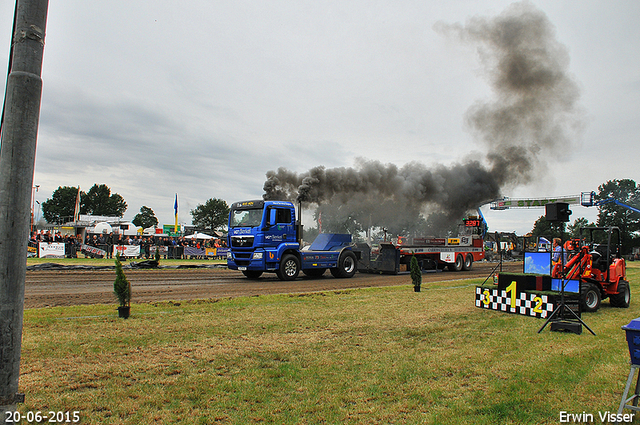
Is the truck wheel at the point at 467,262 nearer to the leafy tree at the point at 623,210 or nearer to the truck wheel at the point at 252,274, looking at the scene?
the truck wheel at the point at 252,274

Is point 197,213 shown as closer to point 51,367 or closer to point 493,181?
point 493,181

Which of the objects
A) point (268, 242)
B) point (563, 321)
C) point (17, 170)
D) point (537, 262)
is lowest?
point (563, 321)

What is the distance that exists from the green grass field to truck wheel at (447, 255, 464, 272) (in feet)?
52.8

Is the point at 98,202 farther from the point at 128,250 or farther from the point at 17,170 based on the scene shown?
the point at 17,170

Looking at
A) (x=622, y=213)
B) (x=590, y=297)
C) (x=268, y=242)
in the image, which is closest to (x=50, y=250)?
(x=268, y=242)

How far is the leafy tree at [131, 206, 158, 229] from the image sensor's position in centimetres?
12612

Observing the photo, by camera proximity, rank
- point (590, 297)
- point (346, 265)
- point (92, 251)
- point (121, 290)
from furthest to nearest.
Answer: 1. point (92, 251)
2. point (346, 265)
3. point (590, 297)
4. point (121, 290)

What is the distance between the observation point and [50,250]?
25438 millimetres

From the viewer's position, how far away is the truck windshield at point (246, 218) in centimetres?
1562

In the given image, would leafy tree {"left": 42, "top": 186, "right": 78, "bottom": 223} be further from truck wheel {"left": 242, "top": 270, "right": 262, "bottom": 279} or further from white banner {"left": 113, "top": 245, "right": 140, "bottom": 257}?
truck wheel {"left": 242, "top": 270, "right": 262, "bottom": 279}

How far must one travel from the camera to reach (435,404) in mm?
3752

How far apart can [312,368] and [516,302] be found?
19.1 feet

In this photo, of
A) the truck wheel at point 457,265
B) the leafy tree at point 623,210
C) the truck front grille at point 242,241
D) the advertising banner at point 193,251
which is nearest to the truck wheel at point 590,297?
the truck front grille at point 242,241

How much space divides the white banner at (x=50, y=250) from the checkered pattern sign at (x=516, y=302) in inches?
1042
